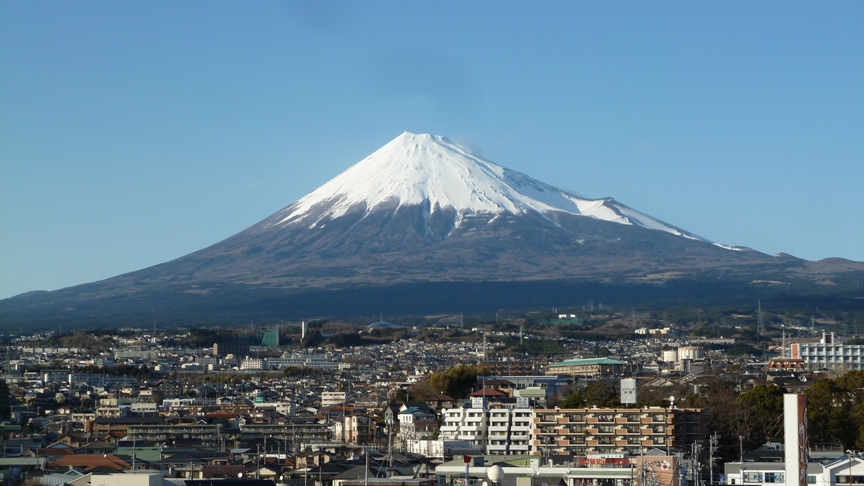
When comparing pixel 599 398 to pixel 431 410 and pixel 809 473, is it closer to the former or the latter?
pixel 431 410

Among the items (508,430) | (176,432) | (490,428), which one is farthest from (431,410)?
(508,430)

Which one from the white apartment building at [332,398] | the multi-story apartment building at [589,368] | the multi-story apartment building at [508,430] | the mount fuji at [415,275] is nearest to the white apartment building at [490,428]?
the multi-story apartment building at [508,430]

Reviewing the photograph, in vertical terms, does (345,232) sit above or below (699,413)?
above

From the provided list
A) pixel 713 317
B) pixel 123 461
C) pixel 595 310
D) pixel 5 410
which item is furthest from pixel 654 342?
pixel 123 461

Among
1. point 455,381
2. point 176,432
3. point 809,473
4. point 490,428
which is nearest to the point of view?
point 809,473

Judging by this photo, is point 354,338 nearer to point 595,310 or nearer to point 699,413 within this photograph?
point 595,310

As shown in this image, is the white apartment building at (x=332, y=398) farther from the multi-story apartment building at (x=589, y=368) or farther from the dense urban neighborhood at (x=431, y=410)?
the multi-story apartment building at (x=589, y=368)
